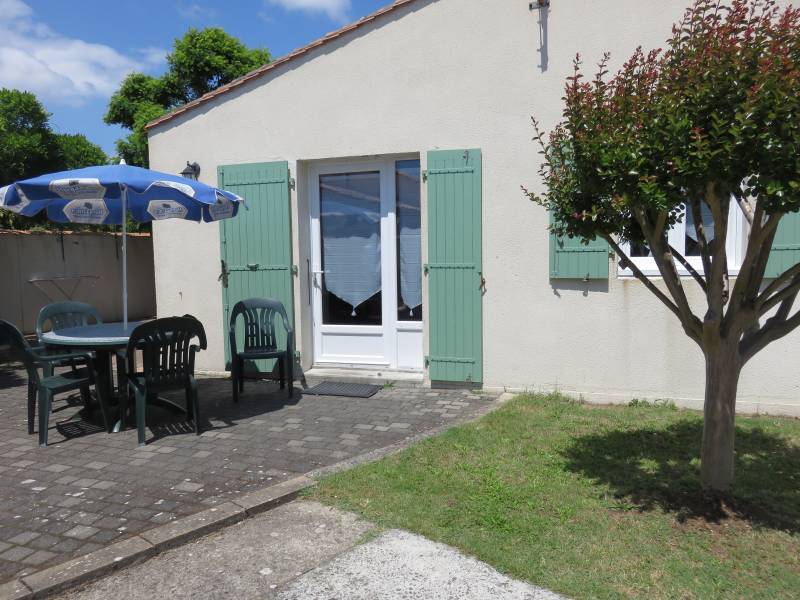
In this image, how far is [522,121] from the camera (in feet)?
19.2

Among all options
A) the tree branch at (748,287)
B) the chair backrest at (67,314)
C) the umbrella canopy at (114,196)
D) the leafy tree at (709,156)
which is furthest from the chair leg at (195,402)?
the tree branch at (748,287)

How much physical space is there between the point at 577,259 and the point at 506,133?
4.49 feet

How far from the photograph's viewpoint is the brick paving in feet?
10.7

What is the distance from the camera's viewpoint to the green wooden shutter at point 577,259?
5.67 meters

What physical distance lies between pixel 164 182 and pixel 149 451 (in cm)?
203

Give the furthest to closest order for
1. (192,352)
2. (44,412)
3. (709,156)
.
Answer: (192,352) → (44,412) → (709,156)

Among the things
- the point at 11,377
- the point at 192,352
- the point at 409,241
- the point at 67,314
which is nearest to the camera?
the point at 192,352

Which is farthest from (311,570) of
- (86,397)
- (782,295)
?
(86,397)

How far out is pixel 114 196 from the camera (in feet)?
16.7

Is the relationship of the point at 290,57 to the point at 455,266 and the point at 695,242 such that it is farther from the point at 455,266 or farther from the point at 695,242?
the point at 695,242

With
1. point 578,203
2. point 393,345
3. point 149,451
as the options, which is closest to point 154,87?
point 393,345

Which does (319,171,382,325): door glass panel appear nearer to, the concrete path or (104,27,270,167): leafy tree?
the concrete path

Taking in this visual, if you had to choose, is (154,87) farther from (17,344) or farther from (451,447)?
(451,447)

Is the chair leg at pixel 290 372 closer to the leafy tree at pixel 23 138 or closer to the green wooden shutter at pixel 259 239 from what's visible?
the green wooden shutter at pixel 259 239
